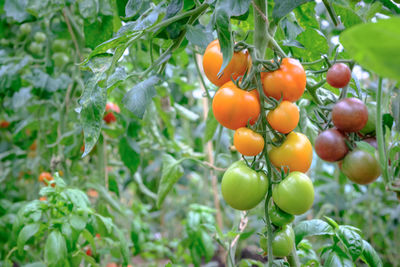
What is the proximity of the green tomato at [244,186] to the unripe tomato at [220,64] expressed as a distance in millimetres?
116

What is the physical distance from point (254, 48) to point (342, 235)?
1.12 feet

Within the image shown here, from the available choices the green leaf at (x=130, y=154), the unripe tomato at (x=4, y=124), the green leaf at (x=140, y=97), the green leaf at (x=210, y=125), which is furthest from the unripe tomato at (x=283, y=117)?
the unripe tomato at (x=4, y=124)

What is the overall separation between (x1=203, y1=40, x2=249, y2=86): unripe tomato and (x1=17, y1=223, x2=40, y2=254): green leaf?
1.80ft

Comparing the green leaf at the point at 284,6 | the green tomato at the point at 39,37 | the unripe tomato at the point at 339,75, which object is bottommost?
the green tomato at the point at 39,37

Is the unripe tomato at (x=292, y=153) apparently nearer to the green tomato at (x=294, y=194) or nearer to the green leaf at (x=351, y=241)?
the green tomato at (x=294, y=194)

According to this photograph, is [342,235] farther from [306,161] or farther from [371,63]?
[371,63]

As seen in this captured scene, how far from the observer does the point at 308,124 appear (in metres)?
0.83

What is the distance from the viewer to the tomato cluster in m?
0.45

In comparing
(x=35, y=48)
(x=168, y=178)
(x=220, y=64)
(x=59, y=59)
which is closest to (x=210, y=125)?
(x=168, y=178)

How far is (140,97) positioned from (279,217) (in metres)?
0.29

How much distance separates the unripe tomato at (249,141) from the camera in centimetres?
44

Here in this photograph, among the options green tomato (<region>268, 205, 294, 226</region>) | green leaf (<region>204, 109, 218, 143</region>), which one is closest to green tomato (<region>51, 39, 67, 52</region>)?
green leaf (<region>204, 109, 218, 143</region>)

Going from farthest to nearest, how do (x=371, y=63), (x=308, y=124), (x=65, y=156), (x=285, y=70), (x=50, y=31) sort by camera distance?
(x=50, y=31) → (x=65, y=156) → (x=308, y=124) → (x=285, y=70) → (x=371, y=63)

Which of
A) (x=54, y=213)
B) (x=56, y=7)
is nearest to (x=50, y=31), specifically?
(x=56, y=7)
